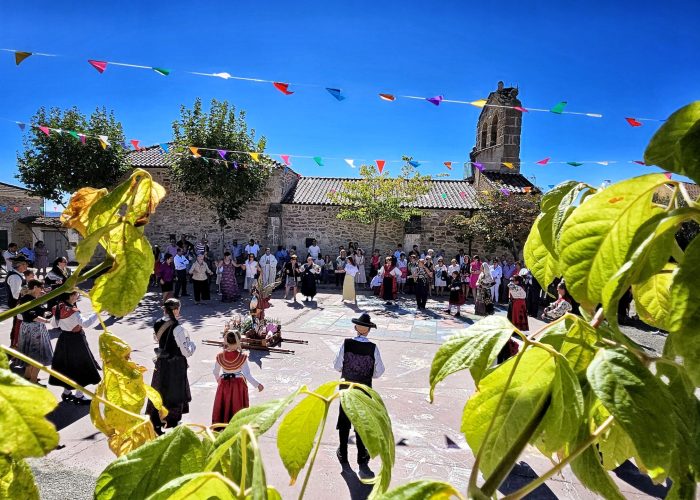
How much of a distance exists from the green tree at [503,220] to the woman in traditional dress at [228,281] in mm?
9289

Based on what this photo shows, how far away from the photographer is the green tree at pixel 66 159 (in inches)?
650

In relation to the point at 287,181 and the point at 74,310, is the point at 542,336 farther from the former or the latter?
the point at 287,181

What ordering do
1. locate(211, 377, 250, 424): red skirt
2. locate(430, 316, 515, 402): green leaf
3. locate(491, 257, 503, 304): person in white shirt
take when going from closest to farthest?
locate(430, 316, 515, 402): green leaf
locate(211, 377, 250, 424): red skirt
locate(491, 257, 503, 304): person in white shirt

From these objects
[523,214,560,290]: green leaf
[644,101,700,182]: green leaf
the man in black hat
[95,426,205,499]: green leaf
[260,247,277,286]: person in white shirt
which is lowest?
the man in black hat

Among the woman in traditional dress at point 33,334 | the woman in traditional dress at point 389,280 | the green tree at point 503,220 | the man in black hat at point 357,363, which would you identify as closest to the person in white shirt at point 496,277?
the green tree at point 503,220

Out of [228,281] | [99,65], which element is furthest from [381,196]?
[99,65]

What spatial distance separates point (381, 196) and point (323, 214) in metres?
3.10

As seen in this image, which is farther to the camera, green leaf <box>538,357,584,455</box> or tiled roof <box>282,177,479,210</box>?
tiled roof <box>282,177,479,210</box>

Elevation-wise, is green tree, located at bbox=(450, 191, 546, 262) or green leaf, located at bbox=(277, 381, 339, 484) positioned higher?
green tree, located at bbox=(450, 191, 546, 262)

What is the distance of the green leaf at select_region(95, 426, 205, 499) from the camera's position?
54 centimetres

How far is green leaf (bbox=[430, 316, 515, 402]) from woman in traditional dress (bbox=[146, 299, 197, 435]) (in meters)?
5.08

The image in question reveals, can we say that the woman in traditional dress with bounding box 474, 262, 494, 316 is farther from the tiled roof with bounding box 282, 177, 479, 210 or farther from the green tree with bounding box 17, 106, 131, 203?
the green tree with bounding box 17, 106, 131, 203

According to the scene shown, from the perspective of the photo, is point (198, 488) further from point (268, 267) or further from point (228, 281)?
point (268, 267)

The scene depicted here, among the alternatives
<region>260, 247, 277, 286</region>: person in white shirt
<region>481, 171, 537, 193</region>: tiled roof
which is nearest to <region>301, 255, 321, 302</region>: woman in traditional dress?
<region>260, 247, 277, 286</region>: person in white shirt
